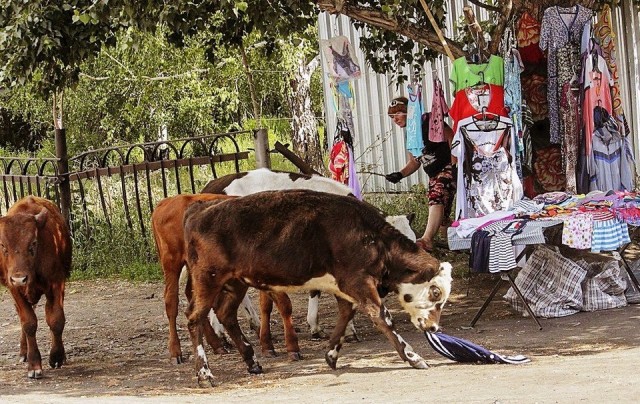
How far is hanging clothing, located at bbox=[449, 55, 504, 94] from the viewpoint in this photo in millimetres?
9375

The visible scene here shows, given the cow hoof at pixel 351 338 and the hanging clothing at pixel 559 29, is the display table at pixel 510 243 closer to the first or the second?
A: the cow hoof at pixel 351 338

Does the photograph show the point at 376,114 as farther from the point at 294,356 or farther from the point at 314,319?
the point at 294,356

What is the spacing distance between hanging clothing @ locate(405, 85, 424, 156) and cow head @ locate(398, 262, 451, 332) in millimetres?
2730

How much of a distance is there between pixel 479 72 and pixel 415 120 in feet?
3.02

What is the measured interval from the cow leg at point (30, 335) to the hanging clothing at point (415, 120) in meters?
3.73

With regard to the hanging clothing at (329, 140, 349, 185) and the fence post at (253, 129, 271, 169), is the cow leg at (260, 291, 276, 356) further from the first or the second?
the fence post at (253, 129, 271, 169)

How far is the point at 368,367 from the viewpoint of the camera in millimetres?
7566

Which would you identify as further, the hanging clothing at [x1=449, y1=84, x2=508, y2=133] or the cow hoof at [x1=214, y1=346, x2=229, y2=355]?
the hanging clothing at [x1=449, y1=84, x2=508, y2=133]

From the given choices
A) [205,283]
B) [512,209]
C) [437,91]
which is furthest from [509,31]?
[205,283]

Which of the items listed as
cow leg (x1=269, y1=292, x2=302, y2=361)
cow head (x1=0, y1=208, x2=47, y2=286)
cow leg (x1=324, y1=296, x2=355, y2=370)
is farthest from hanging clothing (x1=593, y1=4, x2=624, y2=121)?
cow head (x1=0, y1=208, x2=47, y2=286)

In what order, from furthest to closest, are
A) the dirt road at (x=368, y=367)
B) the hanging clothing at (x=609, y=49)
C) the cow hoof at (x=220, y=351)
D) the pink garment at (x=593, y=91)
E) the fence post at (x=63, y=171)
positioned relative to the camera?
the fence post at (x=63, y=171)
the hanging clothing at (x=609, y=49)
the pink garment at (x=593, y=91)
the cow hoof at (x=220, y=351)
the dirt road at (x=368, y=367)

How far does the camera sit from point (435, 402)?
19.5 feet

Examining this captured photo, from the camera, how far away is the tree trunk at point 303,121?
58.9 feet

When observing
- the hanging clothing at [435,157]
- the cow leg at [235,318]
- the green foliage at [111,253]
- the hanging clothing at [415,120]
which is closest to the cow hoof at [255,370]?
the cow leg at [235,318]
